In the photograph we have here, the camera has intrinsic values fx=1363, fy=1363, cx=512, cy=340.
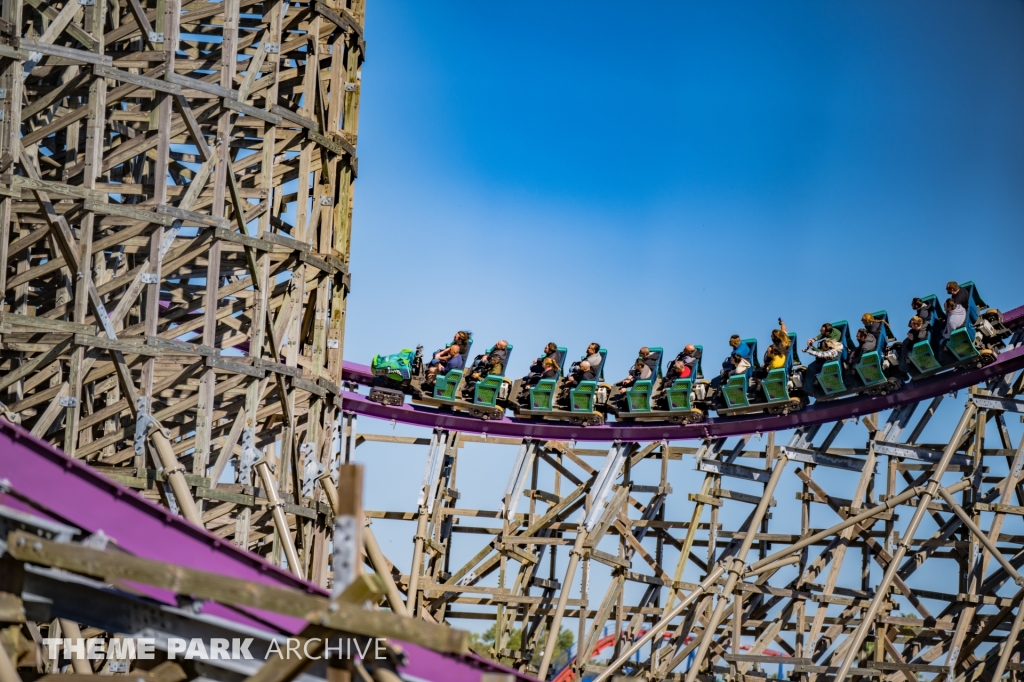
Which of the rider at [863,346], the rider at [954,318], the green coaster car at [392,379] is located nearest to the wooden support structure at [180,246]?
the green coaster car at [392,379]

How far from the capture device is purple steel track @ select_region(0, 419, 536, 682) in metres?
8.78

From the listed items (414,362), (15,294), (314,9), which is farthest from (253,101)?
(414,362)

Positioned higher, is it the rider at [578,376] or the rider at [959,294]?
the rider at [959,294]

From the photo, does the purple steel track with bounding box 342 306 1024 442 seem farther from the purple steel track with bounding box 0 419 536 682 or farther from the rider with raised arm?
the purple steel track with bounding box 0 419 536 682

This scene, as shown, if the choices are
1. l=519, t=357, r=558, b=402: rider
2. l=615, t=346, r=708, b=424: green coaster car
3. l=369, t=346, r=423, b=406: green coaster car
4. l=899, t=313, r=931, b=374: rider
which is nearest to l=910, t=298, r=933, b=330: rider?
l=899, t=313, r=931, b=374: rider

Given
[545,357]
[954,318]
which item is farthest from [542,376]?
[954,318]

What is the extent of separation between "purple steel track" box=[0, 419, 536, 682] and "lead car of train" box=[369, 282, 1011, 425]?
10.6m

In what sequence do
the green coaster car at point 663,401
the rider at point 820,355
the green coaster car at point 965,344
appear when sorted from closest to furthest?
the green coaster car at point 965,344 → the rider at point 820,355 → the green coaster car at point 663,401

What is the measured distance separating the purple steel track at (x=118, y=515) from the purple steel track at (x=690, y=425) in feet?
34.9

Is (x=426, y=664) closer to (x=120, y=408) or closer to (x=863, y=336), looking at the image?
(x=120, y=408)

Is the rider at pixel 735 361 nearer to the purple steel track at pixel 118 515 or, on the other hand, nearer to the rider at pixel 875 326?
the rider at pixel 875 326

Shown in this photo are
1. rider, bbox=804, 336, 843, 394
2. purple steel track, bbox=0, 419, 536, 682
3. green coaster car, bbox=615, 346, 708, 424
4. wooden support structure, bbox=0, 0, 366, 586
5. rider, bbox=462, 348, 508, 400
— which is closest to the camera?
purple steel track, bbox=0, 419, 536, 682

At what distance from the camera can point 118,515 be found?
356 inches

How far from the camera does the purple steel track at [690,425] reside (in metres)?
18.1
